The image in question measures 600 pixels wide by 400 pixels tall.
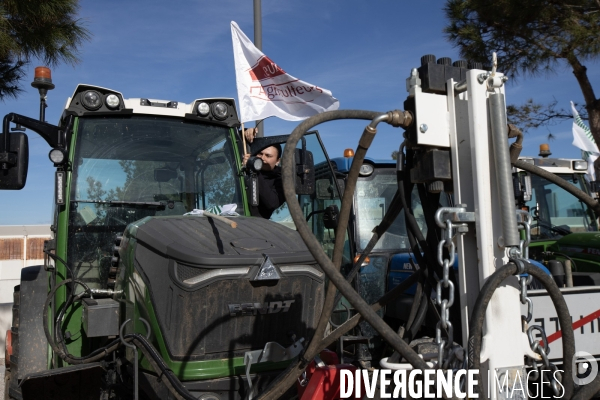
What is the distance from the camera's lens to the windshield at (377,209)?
6.14 meters

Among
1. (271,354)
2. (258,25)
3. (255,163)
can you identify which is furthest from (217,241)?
(258,25)

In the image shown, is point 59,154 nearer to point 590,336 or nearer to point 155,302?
point 155,302

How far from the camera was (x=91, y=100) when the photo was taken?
3951mm

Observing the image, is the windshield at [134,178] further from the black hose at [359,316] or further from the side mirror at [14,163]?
the black hose at [359,316]

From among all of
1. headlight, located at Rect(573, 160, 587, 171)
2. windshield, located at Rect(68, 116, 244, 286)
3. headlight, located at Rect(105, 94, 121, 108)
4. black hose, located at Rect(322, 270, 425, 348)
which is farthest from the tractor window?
headlight, located at Rect(573, 160, 587, 171)

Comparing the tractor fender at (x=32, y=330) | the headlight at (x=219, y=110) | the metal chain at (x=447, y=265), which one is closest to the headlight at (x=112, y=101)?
the headlight at (x=219, y=110)

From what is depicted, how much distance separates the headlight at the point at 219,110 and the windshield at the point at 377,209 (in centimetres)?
236

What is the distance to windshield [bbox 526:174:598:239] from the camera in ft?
24.3

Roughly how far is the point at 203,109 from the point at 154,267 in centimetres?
159

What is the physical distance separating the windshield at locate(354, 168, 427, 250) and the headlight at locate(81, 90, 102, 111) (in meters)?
3.11

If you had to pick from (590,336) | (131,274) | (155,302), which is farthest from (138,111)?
(590,336)

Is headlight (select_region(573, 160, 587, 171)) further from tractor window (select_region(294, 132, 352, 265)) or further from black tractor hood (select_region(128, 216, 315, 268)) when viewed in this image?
black tractor hood (select_region(128, 216, 315, 268))

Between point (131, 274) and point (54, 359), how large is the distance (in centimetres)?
126

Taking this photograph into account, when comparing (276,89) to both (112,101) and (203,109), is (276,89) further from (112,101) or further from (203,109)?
(112,101)
